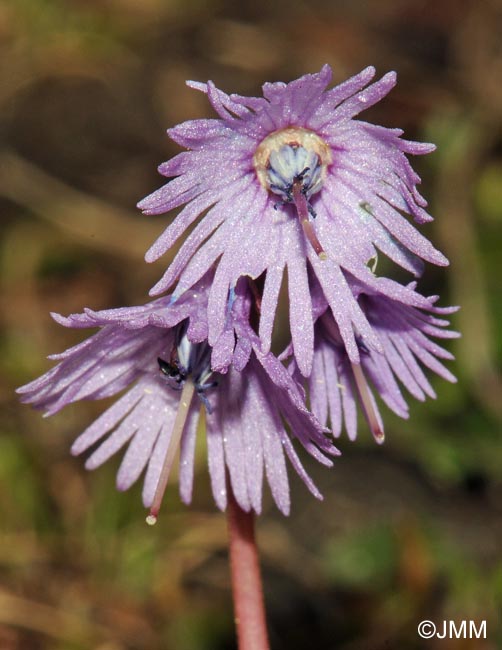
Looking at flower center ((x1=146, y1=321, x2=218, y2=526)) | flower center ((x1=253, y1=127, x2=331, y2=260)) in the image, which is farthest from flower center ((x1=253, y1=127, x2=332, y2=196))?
flower center ((x1=146, y1=321, x2=218, y2=526))

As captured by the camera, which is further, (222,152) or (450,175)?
(450,175)

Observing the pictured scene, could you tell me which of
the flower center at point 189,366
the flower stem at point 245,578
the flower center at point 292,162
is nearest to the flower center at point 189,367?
the flower center at point 189,366

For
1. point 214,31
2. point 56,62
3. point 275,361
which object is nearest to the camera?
point 275,361

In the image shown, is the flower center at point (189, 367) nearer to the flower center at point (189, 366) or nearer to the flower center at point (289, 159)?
the flower center at point (189, 366)

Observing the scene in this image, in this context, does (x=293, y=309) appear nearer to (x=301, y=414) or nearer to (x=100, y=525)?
(x=301, y=414)

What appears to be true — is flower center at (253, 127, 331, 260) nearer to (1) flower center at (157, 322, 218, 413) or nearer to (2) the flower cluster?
(2) the flower cluster

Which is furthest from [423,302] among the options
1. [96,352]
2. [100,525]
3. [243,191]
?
[100,525]
